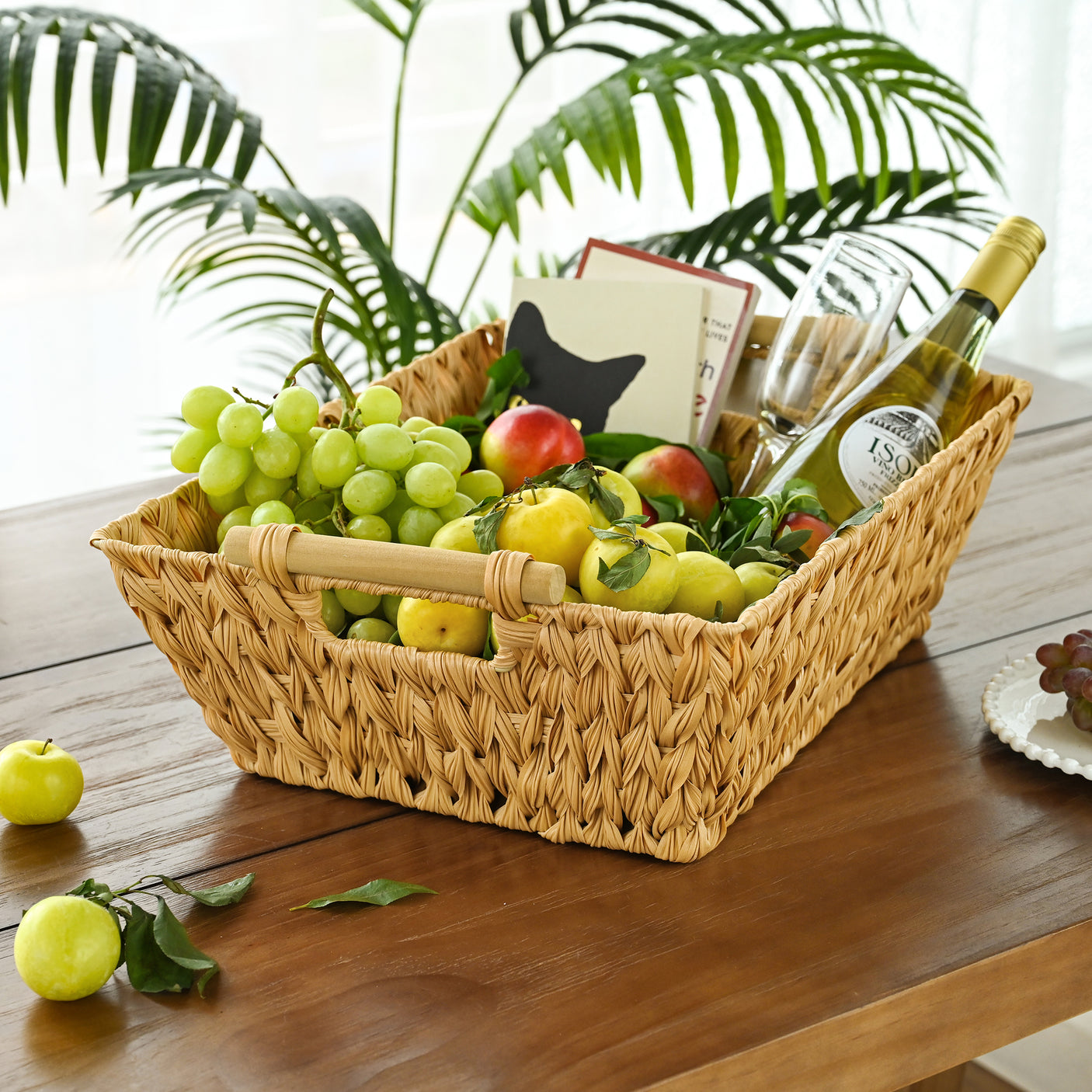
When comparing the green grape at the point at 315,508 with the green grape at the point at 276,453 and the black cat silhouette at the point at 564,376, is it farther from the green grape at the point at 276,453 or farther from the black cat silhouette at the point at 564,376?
the black cat silhouette at the point at 564,376

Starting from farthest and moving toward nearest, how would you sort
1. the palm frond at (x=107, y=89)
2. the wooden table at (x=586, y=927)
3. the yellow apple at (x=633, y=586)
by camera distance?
the palm frond at (x=107, y=89) → the yellow apple at (x=633, y=586) → the wooden table at (x=586, y=927)

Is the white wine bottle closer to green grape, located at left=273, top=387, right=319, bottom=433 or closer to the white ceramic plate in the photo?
the white ceramic plate

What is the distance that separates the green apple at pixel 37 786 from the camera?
630 millimetres

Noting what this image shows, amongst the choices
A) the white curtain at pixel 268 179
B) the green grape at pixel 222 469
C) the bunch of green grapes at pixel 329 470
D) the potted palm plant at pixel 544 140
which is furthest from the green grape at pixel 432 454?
the white curtain at pixel 268 179

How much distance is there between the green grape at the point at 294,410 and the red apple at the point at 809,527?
30cm

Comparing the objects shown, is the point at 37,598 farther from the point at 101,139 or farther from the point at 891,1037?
the point at 891,1037

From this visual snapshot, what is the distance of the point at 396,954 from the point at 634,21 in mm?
1258

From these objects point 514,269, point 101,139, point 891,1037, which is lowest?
point 891,1037

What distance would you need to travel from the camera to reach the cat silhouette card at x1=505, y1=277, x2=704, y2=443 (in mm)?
938

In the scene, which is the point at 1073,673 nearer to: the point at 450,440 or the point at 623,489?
the point at 623,489

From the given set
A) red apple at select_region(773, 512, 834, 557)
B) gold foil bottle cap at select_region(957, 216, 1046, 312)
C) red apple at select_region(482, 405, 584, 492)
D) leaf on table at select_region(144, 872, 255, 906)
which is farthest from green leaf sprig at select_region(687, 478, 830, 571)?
leaf on table at select_region(144, 872, 255, 906)

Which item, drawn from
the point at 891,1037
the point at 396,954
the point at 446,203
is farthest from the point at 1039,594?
the point at 446,203

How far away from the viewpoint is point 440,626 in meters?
0.61

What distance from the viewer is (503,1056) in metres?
0.48
